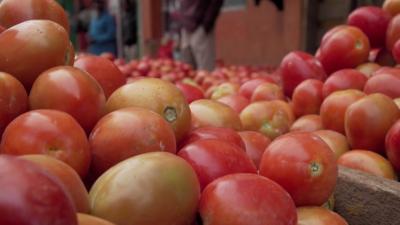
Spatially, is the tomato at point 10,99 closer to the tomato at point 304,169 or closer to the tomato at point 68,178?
the tomato at point 68,178

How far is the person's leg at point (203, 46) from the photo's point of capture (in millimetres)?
6215

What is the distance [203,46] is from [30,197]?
18.6 ft

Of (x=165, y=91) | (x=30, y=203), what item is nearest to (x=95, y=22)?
(x=165, y=91)

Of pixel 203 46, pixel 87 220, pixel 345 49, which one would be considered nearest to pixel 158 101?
pixel 87 220

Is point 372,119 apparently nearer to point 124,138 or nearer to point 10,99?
point 124,138

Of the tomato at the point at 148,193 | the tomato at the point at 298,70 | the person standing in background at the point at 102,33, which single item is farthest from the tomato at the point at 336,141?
the person standing in background at the point at 102,33

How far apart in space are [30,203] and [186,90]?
1396mm

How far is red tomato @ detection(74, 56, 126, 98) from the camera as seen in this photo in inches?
55.7

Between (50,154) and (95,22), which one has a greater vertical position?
(50,154)

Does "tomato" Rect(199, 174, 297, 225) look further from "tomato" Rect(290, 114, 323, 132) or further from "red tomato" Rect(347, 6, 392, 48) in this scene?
"red tomato" Rect(347, 6, 392, 48)

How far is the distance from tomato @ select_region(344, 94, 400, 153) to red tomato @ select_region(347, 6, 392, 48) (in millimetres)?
873

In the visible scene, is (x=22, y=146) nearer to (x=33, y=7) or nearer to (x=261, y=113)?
(x=33, y=7)

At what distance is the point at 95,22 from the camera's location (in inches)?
360

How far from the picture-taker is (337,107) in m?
1.92
